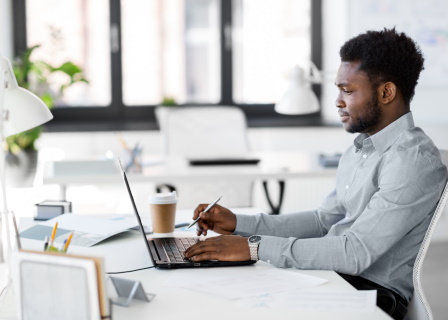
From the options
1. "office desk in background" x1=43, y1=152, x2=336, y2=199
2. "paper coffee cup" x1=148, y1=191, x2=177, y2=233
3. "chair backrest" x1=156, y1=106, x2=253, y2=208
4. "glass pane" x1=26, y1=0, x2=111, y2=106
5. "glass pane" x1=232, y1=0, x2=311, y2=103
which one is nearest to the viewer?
"paper coffee cup" x1=148, y1=191, x2=177, y2=233

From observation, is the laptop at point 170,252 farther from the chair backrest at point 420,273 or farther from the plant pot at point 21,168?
the plant pot at point 21,168

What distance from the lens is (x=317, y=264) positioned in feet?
5.62

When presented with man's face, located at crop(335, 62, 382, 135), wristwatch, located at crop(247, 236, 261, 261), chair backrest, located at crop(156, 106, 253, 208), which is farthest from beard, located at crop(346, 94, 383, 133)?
chair backrest, located at crop(156, 106, 253, 208)

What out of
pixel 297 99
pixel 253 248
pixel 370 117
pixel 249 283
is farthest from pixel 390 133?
pixel 297 99

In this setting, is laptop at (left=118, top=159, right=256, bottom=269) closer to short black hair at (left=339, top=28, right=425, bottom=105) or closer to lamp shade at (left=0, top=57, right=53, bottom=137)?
lamp shade at (left=0, top=57, right=53, bottom=137)

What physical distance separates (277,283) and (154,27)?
3885mm

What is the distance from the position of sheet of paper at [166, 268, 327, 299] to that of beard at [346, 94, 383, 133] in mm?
468

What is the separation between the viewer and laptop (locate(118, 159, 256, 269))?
1716 millimetres

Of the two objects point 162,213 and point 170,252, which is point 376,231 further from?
point 162,213

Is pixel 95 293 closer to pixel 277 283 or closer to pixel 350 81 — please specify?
pixel 277 283

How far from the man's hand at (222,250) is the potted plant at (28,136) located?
255cm

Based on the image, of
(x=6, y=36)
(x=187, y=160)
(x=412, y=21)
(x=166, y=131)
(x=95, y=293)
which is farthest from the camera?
(x=6, y=36)

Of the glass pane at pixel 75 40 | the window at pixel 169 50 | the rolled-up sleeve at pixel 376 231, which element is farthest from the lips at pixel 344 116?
the glass pane at pixel 75 40

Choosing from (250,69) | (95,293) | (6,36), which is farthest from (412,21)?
(95,293)
